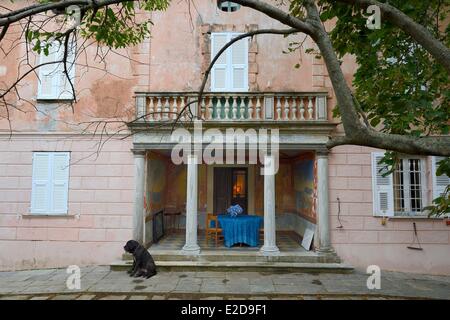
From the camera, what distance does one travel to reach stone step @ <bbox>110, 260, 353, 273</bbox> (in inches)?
271

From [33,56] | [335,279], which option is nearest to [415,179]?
[335,279]

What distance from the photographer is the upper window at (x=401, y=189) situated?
24.1 ft

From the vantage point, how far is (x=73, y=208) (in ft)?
24.6

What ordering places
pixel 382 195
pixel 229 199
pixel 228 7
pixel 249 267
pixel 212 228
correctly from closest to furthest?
pixel 249 267 → pixel 382 195 → pixel 228 7 → pixel 212 228 → pixel 229 199

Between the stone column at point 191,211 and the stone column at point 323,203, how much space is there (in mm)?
3188

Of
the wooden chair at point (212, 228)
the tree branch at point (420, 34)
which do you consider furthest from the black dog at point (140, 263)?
the tree branch at point (420, 34)

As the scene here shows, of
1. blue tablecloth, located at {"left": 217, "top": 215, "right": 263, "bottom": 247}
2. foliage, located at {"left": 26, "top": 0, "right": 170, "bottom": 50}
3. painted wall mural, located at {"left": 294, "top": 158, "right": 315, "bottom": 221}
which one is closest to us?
foliage, located at {"left": 26, "top": 0, "right": 170, "bottom": 50}

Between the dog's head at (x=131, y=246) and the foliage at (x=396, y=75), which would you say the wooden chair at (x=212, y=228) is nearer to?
the dog's head at (x=131, y=246)

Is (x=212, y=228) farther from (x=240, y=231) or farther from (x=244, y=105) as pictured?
(x=244, y=105)

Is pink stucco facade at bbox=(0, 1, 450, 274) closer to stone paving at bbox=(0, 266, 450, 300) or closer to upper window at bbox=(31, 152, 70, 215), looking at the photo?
upper window at bbox=(31, 152, 70, 215)

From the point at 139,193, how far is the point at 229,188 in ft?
12.3

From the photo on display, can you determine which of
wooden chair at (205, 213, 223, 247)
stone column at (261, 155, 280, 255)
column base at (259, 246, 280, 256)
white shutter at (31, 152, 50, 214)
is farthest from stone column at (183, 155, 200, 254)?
white shutter at (31, 152, 50, 214)

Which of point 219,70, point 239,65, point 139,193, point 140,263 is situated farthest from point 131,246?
point 239,65

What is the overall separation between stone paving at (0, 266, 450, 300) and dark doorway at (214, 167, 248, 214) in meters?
3.56
